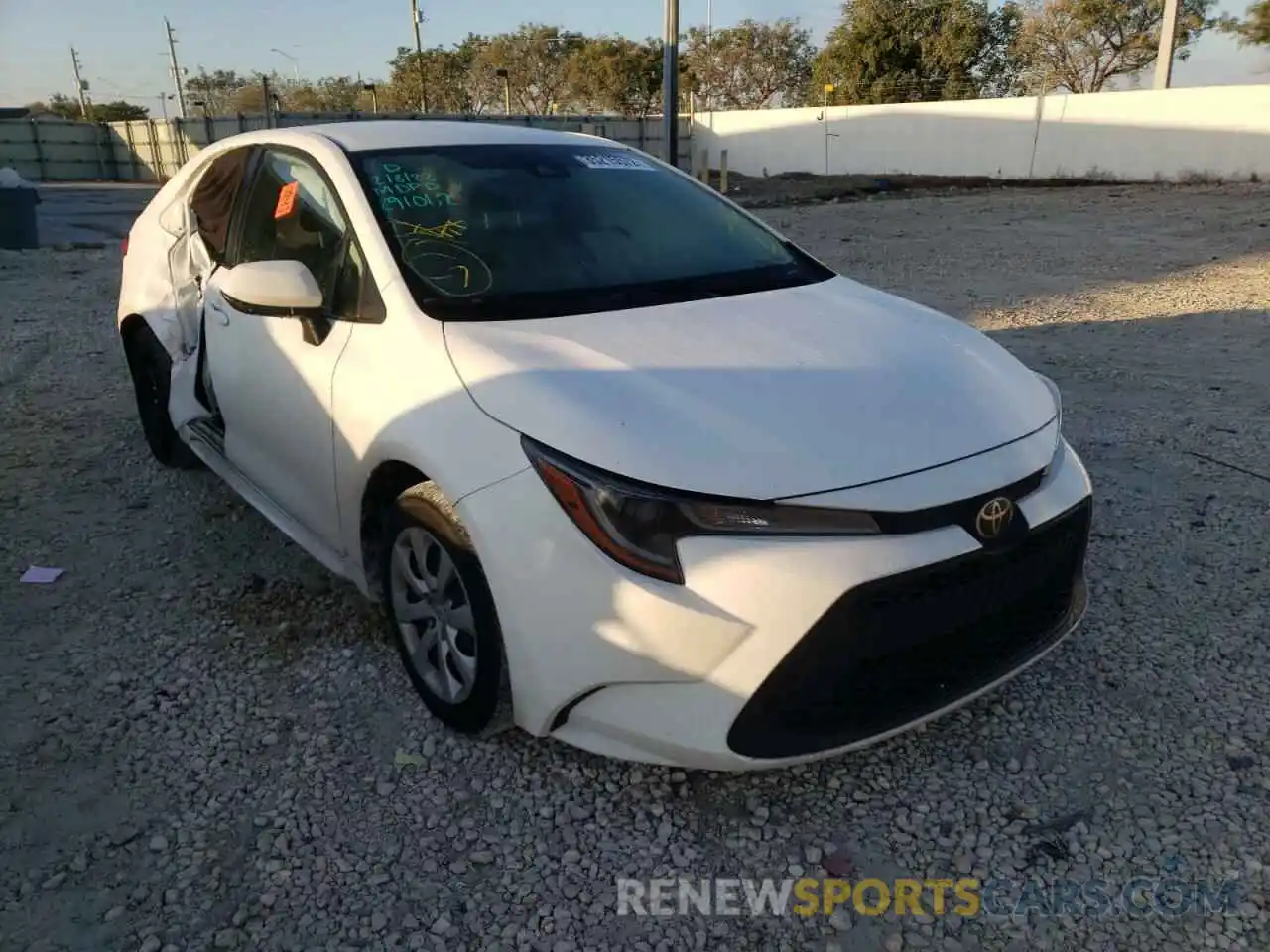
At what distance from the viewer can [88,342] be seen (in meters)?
7.50

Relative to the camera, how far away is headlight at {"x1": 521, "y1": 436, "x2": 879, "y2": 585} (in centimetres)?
211

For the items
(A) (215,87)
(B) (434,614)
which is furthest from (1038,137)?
(A) (215,87)

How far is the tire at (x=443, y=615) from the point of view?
2.40 meters

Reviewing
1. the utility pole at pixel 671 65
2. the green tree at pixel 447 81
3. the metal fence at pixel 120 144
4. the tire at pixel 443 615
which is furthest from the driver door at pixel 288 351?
the green tree at pixel 447 81

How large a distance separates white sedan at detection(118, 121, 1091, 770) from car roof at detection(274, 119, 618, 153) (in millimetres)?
26

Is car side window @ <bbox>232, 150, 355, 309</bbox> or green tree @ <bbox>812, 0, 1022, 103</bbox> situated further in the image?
green tree @ <bbox>812, 0, 1022, 103</bbox>

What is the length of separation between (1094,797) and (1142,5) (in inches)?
1793

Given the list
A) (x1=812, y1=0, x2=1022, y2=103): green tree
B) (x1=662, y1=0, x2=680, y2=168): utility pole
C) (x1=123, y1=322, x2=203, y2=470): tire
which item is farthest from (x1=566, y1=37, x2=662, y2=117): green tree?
(x1=123, y1=322, x2=203, y2=470): tire

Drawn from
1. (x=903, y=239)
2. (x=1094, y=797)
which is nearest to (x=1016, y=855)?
(x=1094, y=797)

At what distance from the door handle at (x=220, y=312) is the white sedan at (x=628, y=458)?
0.01 m

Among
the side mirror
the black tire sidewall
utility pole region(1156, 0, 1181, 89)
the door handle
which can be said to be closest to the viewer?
the black tire sidewall

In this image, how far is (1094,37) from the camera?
40.7 meters

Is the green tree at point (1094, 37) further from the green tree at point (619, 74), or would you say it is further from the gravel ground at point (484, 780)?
the gravel ground at point (484, 780)

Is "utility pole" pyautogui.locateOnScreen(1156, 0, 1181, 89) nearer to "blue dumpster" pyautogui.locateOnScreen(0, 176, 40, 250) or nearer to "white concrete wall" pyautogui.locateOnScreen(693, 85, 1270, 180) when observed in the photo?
"white concrete wall" pyautogui.locateOnScreen(693, 85, 1270, 180)
